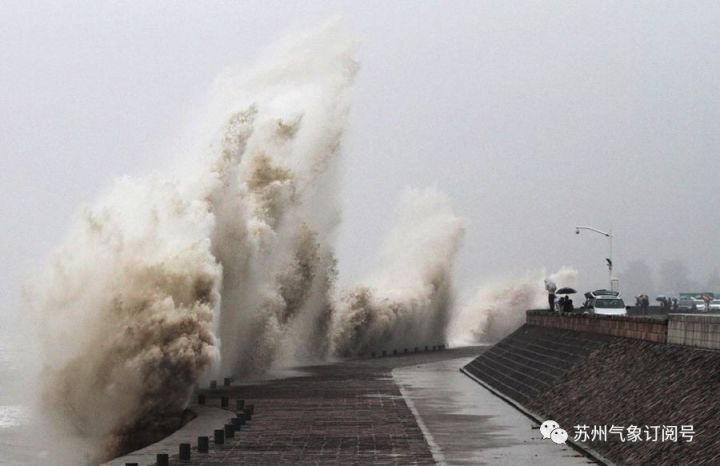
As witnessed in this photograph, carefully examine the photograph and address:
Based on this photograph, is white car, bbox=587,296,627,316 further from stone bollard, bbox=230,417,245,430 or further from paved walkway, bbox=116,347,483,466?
stone bollard, bbox=230,417,245,430

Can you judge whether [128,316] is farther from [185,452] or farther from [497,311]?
[497,311]

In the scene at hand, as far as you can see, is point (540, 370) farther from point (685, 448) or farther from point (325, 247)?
point (325, 247)

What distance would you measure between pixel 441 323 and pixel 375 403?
47080mm

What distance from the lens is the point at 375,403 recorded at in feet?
109

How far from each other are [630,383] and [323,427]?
7.16 m

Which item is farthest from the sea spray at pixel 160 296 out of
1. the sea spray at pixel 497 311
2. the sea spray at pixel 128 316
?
the sea spray at pixel 497 311

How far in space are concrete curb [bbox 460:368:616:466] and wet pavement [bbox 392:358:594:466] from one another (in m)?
0.13

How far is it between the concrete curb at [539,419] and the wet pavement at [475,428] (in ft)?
0.43

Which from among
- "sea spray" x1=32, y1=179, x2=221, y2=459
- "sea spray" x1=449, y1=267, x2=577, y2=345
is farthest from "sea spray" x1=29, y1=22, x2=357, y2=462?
"sea spray" x1=449, y1=267, x2=577, y2=345

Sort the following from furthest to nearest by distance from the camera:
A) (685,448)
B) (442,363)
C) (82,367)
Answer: (442,363)
(82,367)
(685,448)

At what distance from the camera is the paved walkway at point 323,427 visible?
2220 cm

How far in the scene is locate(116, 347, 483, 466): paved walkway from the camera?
22.2 metres

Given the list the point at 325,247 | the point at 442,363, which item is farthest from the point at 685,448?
the point at 325,247

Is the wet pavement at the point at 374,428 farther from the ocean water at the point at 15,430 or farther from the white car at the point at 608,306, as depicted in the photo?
the white car at the point at 608,306
